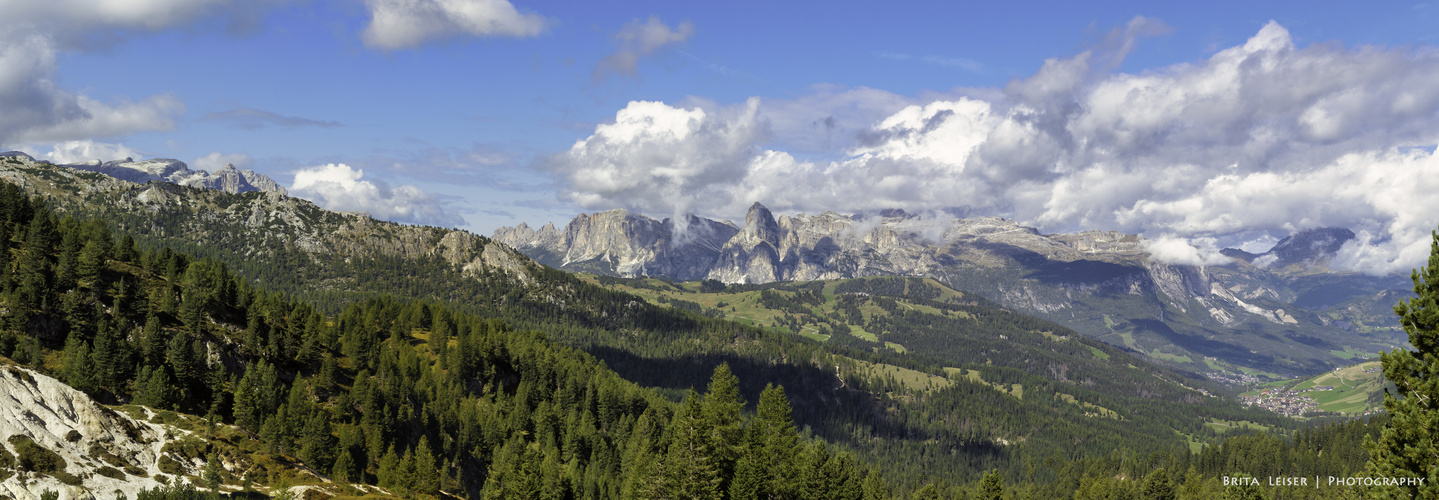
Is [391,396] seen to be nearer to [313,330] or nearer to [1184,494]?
[313,330]

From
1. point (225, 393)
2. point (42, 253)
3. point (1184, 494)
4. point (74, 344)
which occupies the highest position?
point (42, 253)

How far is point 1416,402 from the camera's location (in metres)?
26.8

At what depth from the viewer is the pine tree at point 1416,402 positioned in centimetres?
2612

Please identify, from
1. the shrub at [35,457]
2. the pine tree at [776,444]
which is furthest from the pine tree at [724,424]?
the shrub at [35,457]

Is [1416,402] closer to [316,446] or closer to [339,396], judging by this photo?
[316,446]

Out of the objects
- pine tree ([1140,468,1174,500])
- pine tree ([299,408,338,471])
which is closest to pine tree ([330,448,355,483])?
pine tree ([299,408,338,471])

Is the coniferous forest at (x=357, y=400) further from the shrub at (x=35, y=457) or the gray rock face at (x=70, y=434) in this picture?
the shrub at (x=35, y=457)

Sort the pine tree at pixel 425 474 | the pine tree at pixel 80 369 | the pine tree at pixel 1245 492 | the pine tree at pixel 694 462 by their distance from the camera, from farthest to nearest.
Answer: the pine tree at pixel 425 474, the pine tree at pixel 1245 492, the pine tree at pixel 80 369, the pine tree at pixel 694 462

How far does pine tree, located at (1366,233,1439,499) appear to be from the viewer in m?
26.1

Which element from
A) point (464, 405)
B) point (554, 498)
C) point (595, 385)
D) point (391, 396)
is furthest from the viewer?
point (595, 385)

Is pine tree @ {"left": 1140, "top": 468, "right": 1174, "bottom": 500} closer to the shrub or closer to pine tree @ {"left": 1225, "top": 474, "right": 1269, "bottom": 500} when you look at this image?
pine tree @ {"left": 1225, "top": 474, "right": 1269, "bottom": 500}

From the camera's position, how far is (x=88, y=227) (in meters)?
140

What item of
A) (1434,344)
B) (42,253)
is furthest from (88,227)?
(1434,344)

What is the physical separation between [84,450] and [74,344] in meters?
35.3
